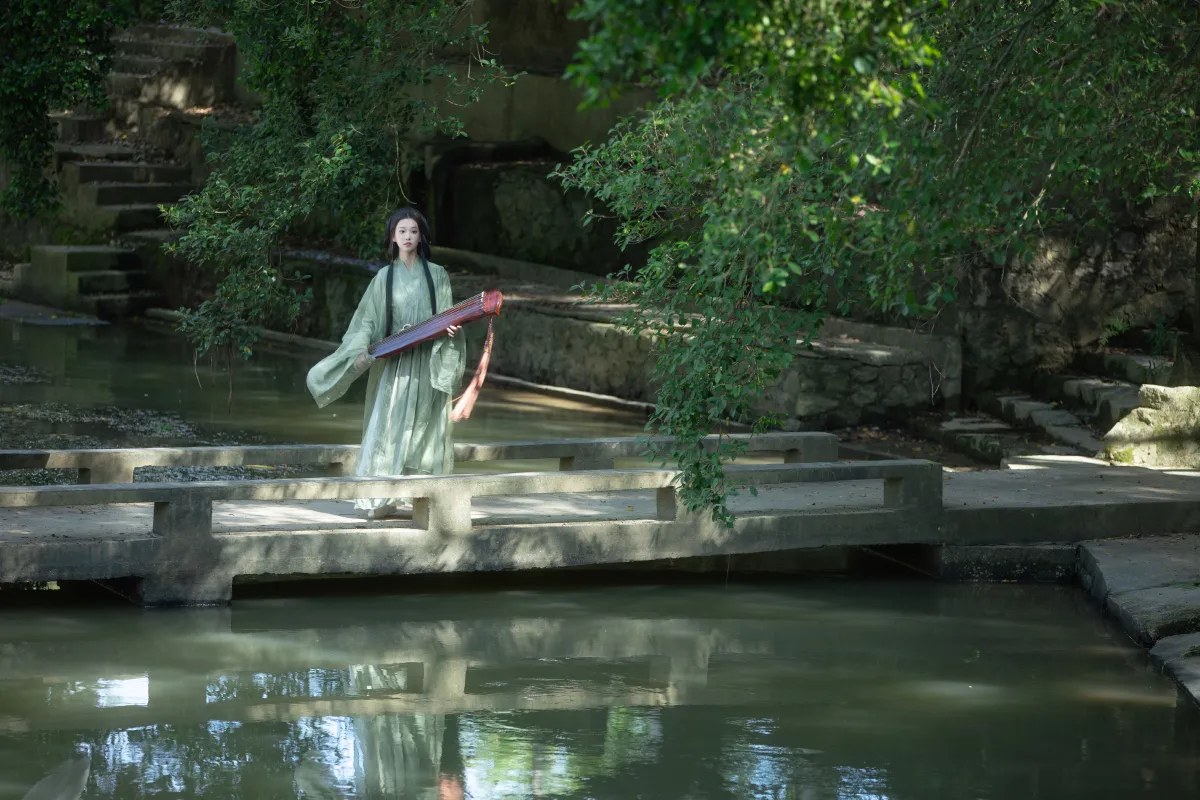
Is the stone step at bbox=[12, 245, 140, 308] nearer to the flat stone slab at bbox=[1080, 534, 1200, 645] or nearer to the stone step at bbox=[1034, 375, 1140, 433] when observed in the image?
the stone step at bbox=[1034, 375, 1140, 433]

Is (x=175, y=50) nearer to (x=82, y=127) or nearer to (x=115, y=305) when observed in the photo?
(x=82, y=127)

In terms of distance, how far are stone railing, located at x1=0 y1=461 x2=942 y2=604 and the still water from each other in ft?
15.3

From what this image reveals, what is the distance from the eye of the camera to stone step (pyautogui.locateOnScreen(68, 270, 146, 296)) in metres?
21.5

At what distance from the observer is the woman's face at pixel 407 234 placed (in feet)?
30.1

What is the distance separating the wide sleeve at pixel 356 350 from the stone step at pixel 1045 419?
617cm

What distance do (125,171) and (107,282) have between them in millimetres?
2903

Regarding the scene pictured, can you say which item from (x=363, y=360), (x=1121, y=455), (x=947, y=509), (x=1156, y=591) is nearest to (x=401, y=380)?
(x=363, y=360)

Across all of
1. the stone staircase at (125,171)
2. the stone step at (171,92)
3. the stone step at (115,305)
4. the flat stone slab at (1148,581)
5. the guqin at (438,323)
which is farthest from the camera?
the stone step at (171,92)

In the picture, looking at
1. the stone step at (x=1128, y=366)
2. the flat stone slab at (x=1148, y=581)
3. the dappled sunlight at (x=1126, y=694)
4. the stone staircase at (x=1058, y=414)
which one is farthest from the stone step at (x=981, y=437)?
the dappled sunlight at (x=1126, y=694)

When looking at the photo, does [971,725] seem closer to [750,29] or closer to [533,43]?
[750,29]

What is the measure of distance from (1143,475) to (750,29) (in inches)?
309

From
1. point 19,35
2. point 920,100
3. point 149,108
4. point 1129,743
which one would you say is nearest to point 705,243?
point 920,100

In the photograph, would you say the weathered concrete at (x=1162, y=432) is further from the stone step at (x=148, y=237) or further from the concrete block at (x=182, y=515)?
the stone step at (x=148, y=237)

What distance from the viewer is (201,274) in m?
21.4
